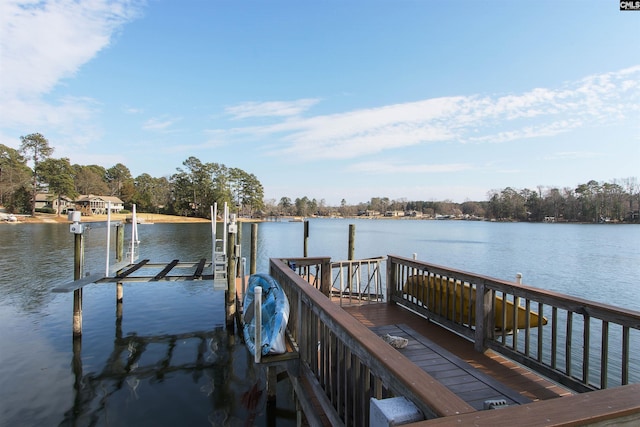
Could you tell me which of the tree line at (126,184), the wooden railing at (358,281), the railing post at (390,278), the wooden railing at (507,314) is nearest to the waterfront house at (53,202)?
the tree line at (126,184)

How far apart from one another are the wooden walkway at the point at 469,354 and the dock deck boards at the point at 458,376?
0.22 feet

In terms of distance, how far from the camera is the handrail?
4.22 feet

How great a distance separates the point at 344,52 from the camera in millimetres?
15328

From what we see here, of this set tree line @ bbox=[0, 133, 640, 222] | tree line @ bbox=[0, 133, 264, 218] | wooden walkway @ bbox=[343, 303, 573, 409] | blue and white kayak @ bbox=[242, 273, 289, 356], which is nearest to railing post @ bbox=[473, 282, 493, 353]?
wooden walkway @ bbox=[343, 303, 573, 409]

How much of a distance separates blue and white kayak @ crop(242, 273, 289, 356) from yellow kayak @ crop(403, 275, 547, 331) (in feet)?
6.80

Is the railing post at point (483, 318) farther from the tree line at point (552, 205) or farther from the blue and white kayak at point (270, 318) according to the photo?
the tree line at point (552, 205)

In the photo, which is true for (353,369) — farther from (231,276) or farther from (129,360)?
(129,360)

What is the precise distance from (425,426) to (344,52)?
16.3 metres

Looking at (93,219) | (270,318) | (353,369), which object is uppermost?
(353,369)

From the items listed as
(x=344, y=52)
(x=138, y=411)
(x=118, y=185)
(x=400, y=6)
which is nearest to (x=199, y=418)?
(x=138, y=411)

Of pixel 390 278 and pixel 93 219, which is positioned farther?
pixel 93 219

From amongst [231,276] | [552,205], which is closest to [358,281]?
[231,276]

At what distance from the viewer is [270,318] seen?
4035 mm

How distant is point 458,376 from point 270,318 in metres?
2.09
